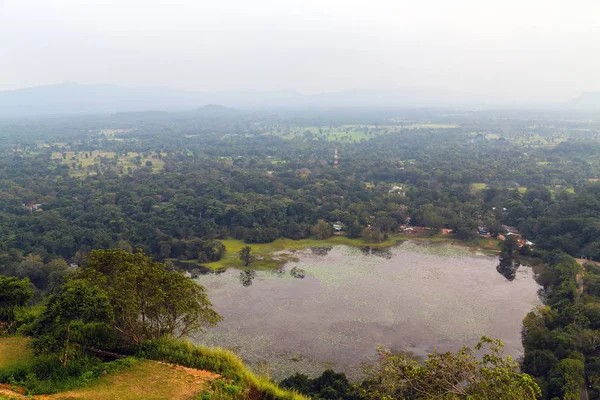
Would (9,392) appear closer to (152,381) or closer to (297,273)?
(152,381)

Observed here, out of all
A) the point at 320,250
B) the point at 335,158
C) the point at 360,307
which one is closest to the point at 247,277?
the point at 320,250

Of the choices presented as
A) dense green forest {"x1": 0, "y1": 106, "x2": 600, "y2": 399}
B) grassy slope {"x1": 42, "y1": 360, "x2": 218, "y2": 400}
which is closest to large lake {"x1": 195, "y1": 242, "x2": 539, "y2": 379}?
dense green forest {"x1": 0, "y1": 106, "x2": 600, "y2": 399}

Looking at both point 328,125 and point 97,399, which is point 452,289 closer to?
point 97,399

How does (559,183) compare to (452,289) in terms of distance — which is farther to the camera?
(559,183)

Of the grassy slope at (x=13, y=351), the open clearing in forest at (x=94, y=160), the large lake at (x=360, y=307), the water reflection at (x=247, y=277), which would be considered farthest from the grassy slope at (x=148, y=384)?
the open clearing in forest at (x=94, y=160)

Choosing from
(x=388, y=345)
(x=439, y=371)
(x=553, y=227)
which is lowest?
(x=388, y=345)

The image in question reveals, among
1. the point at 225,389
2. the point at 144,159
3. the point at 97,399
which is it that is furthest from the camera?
the point at 144,159

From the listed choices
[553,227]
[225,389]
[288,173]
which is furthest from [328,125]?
[225,389]
